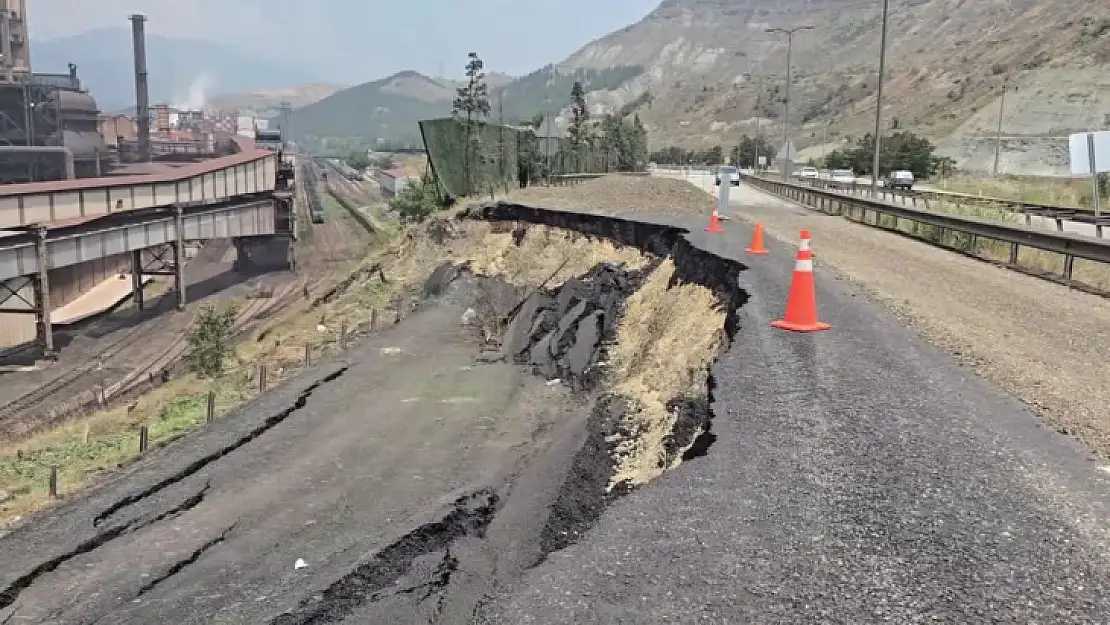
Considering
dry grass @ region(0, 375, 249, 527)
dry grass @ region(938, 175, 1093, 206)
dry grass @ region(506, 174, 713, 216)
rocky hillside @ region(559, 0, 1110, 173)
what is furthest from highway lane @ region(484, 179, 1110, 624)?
rocky hillside @ region(559, 0, 1110, 173)

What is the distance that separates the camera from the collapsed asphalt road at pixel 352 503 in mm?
6883

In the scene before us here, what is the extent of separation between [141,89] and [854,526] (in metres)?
109

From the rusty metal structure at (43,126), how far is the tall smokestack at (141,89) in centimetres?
879

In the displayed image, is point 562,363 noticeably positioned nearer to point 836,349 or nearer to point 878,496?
point 836,349

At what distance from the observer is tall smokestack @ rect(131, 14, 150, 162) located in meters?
96.1

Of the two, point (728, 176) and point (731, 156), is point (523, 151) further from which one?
point (731, 156)

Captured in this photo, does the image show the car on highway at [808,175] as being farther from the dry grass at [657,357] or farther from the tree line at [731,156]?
the dry grass at [657,357]

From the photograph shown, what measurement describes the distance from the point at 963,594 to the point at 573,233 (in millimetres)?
18356

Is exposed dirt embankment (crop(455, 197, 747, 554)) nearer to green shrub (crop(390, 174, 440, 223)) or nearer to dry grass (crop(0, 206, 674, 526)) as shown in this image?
dry grass (crop(0, 206, 674, 526))

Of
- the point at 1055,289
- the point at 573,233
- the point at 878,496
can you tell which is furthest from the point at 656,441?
the point at 573,233

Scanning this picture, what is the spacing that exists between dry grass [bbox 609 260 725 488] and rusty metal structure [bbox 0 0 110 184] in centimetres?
6955

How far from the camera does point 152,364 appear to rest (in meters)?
35.6

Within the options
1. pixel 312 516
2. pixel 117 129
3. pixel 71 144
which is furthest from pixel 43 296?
pixel 117 129

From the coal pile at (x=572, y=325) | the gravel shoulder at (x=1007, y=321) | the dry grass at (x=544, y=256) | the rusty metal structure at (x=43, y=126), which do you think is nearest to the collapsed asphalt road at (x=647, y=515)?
the gravel shoulder at (x=1007, y=321)
